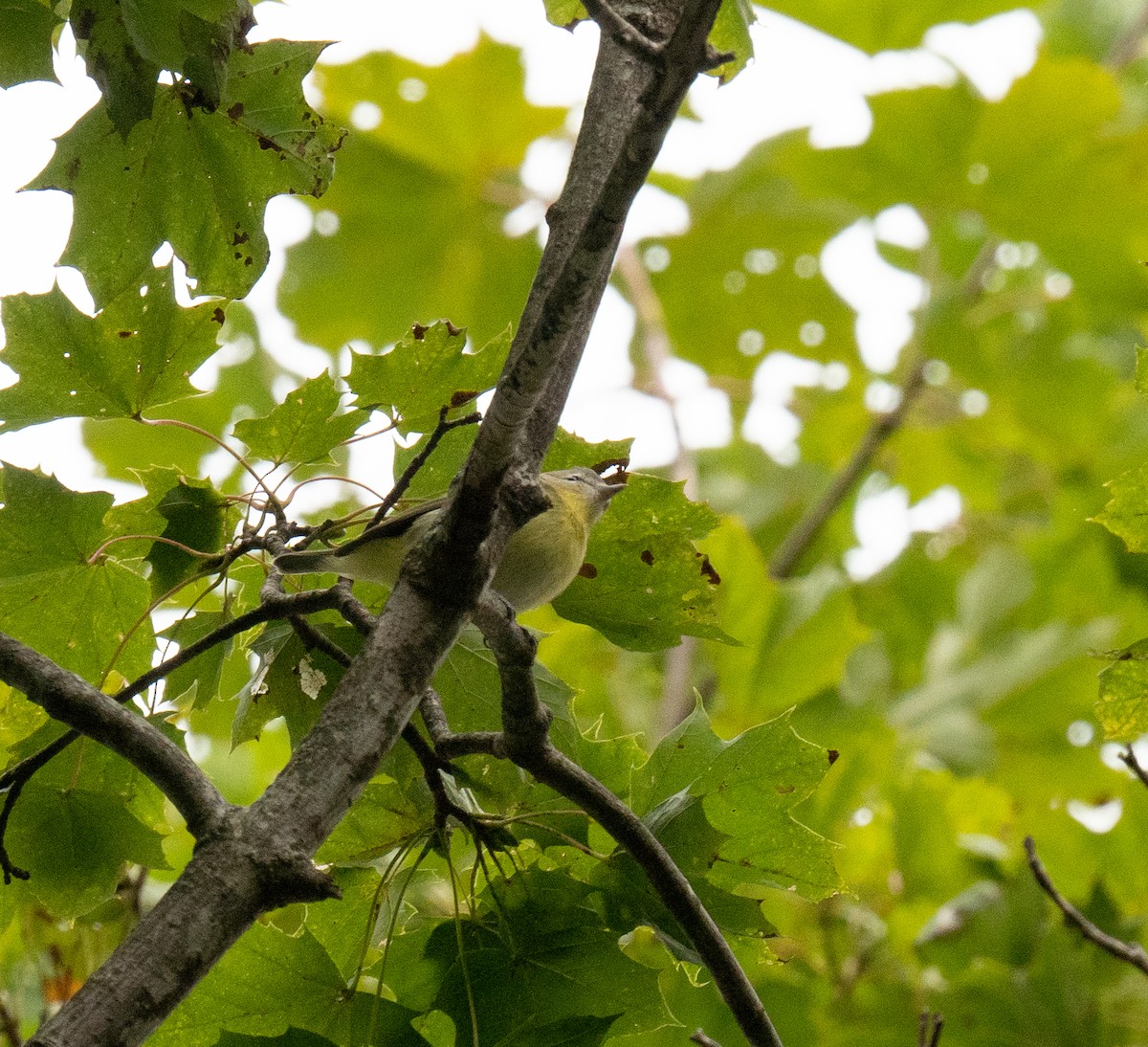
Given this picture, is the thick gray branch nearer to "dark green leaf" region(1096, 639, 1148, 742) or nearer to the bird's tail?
the bird's tail

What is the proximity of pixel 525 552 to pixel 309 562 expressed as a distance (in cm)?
40

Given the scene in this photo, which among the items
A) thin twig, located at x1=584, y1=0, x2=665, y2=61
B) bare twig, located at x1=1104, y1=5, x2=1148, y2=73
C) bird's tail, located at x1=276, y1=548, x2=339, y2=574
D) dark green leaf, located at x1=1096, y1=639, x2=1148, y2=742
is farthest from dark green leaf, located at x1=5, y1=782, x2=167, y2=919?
bare twig, located at x1=1104, y1=5, x2=1148, y2=73

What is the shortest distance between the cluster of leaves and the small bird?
0.14 m

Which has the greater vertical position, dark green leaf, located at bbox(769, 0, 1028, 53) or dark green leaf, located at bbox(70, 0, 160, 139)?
dark green leaf, located at bbox(769, 0, 1028, 53)

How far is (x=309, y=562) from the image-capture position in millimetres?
2264

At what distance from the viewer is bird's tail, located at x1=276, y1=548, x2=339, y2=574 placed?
2002 millimetres

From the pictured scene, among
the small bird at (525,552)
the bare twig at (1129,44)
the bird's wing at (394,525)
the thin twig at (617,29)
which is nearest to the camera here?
the thin twig at (617,29)

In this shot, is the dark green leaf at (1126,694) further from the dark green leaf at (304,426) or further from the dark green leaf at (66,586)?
the dark green leaf at (66,586)

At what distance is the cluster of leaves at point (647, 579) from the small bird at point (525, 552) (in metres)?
0.14

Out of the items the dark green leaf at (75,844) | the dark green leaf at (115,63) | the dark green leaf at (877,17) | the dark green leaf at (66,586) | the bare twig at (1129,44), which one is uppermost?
the bare twig at (1129,44)

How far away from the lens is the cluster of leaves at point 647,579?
1.79 metres

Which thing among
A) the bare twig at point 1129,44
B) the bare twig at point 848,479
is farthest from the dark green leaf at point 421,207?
the bare twig at point 1129,44

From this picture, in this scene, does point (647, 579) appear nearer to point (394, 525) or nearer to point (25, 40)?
point (394, 525)

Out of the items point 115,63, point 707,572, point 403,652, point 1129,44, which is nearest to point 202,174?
point 115,63
